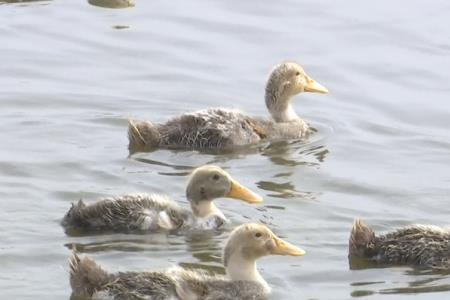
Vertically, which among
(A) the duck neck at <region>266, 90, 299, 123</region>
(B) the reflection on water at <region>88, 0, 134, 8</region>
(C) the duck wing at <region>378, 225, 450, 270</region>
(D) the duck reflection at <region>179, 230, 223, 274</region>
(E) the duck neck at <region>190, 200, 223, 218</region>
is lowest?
(D) the duck reflection at <region>179, 230, 223, 274</region>

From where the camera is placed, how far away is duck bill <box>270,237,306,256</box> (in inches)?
446

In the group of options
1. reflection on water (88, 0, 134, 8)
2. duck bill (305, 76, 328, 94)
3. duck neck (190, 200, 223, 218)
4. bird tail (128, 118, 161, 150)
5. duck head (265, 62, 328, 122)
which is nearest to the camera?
duck neck (190, 200, 223, 218)

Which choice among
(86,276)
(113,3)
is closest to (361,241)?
(86,276)

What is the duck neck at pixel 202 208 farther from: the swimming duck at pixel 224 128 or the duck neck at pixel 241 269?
the swimming duck at pixel 224 128

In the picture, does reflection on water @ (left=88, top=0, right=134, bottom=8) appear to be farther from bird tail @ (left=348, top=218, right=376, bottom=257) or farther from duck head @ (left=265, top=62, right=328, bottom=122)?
bird tail @ (left=348, top=218, right=376, bottom=257)

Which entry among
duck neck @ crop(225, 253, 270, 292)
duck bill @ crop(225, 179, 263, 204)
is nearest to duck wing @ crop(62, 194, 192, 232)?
duck bill @ crop(225, 179, 263, 204)

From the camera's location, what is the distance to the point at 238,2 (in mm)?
20234

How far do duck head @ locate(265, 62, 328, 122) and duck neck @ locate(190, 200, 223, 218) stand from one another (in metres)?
3.08

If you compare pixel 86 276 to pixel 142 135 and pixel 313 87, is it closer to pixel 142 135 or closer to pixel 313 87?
pixel 142 135

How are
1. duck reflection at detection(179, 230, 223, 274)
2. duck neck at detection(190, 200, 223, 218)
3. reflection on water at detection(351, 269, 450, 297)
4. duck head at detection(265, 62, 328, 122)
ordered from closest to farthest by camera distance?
reflection on water at detection(351, 269, 450, 297) → duck reflection at detection(179, 230, 223, 274) → duck neck at detection(190, 200, 223, 218) → duck head at detection(265, 62, 328, 122)

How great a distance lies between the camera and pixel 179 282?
34.9 feet

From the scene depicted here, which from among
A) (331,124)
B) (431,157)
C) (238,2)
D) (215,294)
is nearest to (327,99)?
(331,124)

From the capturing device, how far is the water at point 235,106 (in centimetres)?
1175

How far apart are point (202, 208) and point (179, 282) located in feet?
6.34
